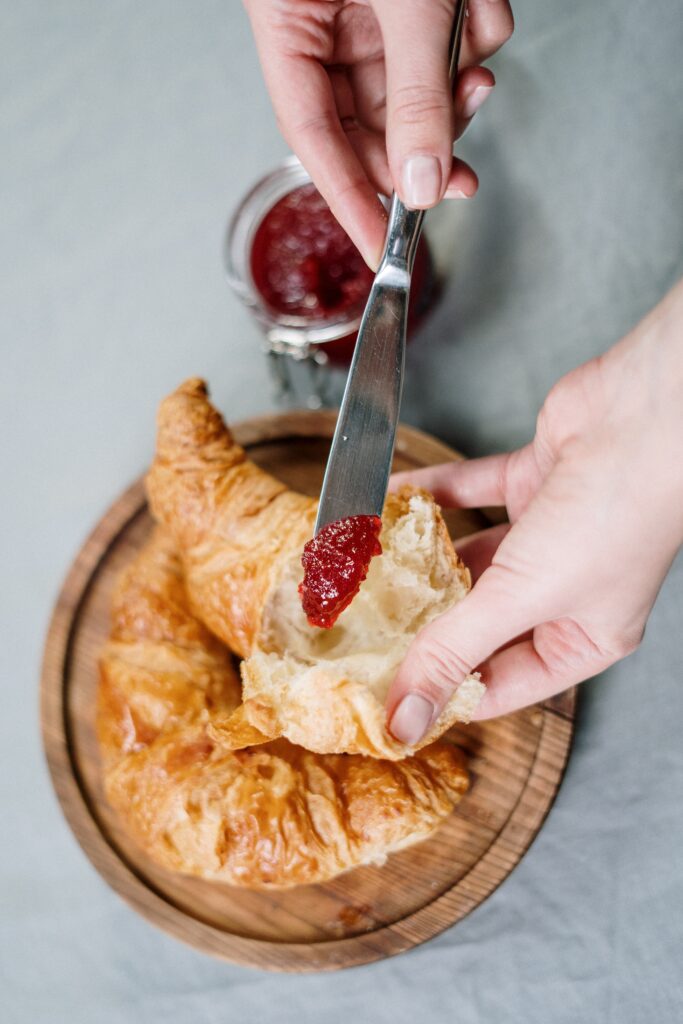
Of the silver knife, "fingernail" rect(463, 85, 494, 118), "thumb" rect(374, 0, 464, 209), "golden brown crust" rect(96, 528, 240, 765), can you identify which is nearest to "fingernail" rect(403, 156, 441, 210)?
"thumb" rect(374, 0, 464, 209)

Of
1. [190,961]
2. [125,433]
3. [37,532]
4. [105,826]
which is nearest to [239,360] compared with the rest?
[125,433]

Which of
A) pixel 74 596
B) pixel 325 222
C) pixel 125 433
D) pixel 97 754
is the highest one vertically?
pixel 325 222

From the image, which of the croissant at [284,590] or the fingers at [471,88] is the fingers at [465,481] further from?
the fingers at [471,88]

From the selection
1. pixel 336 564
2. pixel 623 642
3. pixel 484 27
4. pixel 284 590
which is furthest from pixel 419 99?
pixel 623 642

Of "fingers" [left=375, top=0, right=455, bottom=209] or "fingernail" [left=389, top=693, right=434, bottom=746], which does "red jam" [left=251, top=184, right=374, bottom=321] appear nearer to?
"fingers" [left=375, top=0, right=455, bottom=209]

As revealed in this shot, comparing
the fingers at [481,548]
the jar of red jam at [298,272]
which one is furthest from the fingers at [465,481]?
the jar of red jam at [298,272]

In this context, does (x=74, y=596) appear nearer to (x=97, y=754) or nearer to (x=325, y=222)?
(x=97, y=754)
